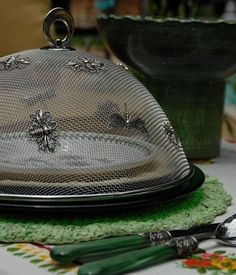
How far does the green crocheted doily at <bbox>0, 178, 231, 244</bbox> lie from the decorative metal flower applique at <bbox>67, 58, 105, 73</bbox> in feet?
0.66

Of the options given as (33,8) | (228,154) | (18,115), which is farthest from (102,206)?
(33,8)

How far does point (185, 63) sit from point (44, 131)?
1.51 feet

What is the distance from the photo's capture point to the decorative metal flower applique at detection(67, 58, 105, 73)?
841mm

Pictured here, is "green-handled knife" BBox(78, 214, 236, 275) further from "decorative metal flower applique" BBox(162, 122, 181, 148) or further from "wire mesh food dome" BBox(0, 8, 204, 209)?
"decorative metal flower applique" BBox(162, 122, 181, 148)

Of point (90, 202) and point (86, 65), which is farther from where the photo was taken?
point (86, 65)

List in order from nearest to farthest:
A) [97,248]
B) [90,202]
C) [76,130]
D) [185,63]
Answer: [97,248]
[90,202]
[76,130]
[185,63]

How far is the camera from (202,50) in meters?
1.17

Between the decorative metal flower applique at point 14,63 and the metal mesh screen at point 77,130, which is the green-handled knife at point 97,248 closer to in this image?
the metal mesh screen at point 77,130

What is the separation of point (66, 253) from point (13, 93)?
299mm

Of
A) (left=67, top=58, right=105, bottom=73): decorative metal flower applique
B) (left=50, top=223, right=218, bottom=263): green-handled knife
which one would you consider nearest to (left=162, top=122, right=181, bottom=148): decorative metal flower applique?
(left=67, top=58, right=105, bottom=73): decorative metal flower applique

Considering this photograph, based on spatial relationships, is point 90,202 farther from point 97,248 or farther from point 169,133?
point 169,133

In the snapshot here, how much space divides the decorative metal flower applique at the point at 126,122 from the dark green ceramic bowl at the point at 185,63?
347 millimetres

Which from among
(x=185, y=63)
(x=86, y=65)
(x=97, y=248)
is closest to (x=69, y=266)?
(x=97, y=248)

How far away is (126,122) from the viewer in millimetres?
836
